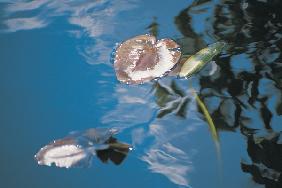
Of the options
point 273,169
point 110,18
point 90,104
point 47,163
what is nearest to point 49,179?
point 47,163

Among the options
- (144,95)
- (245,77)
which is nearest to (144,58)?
(144,95)

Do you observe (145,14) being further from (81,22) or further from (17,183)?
(17,183)

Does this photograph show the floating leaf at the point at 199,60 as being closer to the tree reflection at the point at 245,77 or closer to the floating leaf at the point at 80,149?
the tree reflection at the point at 245,77

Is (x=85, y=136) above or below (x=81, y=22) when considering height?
below

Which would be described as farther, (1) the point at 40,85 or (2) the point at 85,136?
(1) the point at 40,85

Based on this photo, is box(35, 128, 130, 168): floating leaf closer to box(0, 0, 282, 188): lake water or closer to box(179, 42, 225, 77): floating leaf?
box(0, 0, 282, 188): lake water

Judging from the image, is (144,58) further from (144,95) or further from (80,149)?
(80,149)

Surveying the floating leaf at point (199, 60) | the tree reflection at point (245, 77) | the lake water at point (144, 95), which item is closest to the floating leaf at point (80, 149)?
the lake water at point (144, 95)

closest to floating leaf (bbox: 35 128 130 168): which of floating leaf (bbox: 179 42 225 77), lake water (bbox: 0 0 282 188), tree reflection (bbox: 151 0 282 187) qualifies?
lake water (bbox: 0 0 282 188)
